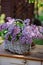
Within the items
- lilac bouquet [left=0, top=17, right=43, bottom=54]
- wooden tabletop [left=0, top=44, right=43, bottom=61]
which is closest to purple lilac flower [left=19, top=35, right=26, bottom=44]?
lilac bouquet [left=0, top=17, right=43, bottom=54]

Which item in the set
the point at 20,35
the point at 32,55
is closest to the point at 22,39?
the point at 20,35

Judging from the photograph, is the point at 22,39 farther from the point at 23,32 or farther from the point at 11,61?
the point at 11,61

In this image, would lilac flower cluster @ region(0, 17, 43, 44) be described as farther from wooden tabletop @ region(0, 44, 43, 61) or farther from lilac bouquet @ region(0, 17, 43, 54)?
wooden tabletop @ region(0, 44, 43, 61)

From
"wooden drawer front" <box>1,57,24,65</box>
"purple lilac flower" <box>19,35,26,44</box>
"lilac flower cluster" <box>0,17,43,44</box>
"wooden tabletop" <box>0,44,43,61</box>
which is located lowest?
"wooden drawer front" <box>1,57,24,65</box>

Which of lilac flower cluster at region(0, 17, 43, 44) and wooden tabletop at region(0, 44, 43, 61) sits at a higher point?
lilac flower cluster at region(0, 17, 43, 44)

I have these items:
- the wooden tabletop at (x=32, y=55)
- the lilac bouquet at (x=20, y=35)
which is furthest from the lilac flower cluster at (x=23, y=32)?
the wooden tabletop at (x=32, y=55)

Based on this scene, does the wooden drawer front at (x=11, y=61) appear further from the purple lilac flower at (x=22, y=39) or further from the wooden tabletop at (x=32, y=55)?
the purple lilac flower at (x=22, y=39)

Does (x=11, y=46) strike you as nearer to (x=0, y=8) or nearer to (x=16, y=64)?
(x=16, y=64)

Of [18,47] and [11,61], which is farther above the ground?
[18,47]
